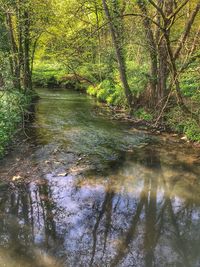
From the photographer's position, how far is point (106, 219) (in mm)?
5676

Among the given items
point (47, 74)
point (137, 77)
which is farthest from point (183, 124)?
point (47, 74)

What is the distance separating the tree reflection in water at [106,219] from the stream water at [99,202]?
0.02 metres

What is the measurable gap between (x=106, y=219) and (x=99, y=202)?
0.63 m

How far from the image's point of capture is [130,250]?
15.5ft

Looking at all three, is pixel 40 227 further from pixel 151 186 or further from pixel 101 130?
pixel 101 130

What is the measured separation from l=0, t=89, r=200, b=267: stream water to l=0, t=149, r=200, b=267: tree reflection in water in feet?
0.05

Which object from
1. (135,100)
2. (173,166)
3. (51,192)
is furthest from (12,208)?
(135,100)

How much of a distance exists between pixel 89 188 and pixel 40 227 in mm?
1746

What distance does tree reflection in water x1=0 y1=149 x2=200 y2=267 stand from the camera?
4.67 m

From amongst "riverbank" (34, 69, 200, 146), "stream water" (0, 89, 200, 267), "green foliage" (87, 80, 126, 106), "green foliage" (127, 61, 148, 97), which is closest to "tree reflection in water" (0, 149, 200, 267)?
"stream water" (0, 89, 200, 267)

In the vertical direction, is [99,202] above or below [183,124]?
below


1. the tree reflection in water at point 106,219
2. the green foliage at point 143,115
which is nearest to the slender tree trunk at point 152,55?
the green foliage at point 143,115

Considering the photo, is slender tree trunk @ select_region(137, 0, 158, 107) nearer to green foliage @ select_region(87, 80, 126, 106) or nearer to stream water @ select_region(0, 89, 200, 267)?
green foliage @ select_region(87, 80, 126, 106)

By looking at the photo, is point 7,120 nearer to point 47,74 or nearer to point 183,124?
point 183,124
